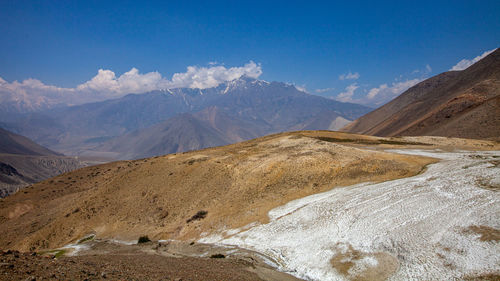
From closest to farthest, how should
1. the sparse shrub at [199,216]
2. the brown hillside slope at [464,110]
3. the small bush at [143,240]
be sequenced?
1. the small bush at [143,240]
2. the sparse shrub at [199,216]
3. the brown hillside slope at [464,110]

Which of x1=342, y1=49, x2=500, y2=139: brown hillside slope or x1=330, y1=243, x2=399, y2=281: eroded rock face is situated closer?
x1=330, y1=243, x2=399, y2=281: eroded rock face

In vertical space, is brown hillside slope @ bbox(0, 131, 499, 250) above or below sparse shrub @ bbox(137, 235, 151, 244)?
above

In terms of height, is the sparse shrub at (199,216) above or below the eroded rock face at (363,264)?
above

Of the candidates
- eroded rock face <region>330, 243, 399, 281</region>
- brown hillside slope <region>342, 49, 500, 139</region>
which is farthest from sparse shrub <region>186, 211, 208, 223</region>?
brown hillside slope <region>342, 49, 500, 139</region>

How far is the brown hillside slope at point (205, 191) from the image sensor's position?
33.0 metres

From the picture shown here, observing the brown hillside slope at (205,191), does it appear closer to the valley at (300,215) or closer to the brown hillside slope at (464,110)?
the valley at (300,215)

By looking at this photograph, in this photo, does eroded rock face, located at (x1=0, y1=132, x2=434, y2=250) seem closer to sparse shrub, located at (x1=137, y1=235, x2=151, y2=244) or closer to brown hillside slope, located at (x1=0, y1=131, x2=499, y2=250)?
brown hillside slope, located at (x1=0, y1=131, x2=499, y2=250)

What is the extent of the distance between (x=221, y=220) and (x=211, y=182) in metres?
9.31

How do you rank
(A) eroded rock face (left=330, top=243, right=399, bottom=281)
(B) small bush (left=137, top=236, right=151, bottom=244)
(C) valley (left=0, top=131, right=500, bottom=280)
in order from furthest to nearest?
1. (B) small bush (left=137, top=236, right=151, bottom=244)
2. (C) valley (left=0, top=131, right=500, bottom=280)
3. (A) eroded rock face (left=330, top=243, right=399, bottom=281)

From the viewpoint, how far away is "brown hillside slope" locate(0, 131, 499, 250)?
33.0 metres

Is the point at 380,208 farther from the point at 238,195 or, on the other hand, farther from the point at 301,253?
the point at 238,195

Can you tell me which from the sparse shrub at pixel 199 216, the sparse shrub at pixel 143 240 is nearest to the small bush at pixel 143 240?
the sparse shrub at pixel 143 240

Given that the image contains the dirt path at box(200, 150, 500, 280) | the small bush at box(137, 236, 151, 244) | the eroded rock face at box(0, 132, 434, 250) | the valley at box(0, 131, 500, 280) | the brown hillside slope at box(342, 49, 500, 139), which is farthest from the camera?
the brown hillside slope at box(342, 49, 500, 139)

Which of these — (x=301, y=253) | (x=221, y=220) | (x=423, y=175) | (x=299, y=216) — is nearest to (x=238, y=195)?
(x=221, y=220)
